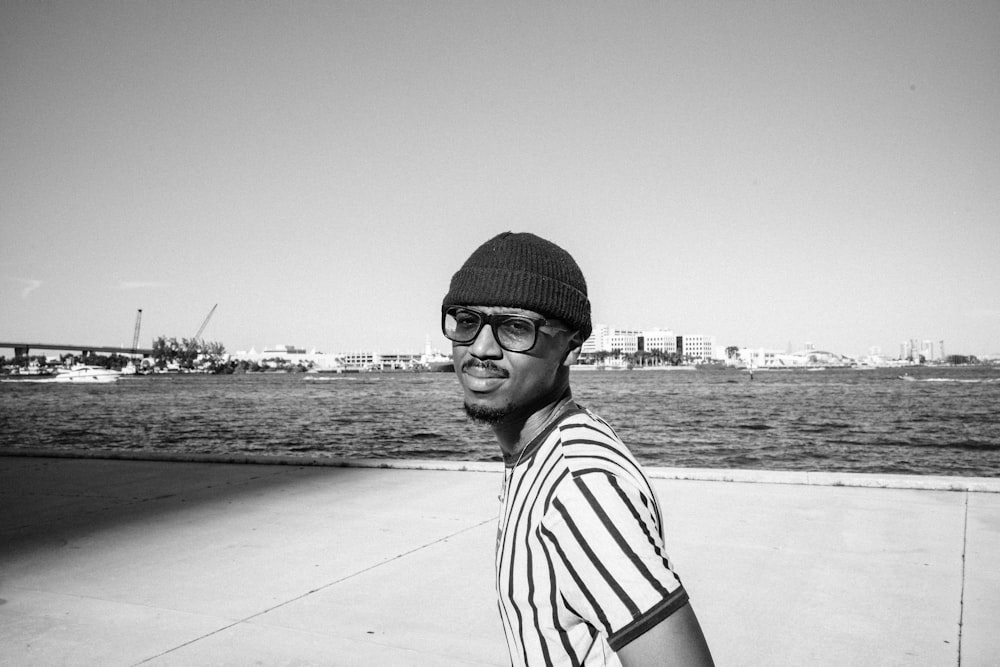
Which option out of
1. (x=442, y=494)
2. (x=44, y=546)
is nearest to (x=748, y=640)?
(x=442, y=494)

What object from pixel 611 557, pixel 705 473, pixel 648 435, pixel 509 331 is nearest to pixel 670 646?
pixel 611 557

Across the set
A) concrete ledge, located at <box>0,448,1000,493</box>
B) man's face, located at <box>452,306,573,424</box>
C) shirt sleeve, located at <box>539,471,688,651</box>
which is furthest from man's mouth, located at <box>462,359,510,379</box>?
Result: concrete ledge, located at <box>0,448,1000,493</box>

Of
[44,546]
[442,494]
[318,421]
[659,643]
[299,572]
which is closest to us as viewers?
[659,643]

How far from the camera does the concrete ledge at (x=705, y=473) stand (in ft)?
26.2

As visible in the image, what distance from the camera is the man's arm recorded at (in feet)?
3.90

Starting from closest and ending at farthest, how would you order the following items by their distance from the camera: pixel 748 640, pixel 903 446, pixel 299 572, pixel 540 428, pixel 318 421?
pixel 540 428 → pixel 748 640 → pixel 299 572 → pixel 903 446 → pixel 318 421

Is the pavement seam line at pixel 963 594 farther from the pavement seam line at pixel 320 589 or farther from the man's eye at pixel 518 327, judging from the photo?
the pavement seam line at pixel 320 589

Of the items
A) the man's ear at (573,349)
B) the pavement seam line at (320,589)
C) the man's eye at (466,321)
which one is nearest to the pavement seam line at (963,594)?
the man's ear at (573,349)

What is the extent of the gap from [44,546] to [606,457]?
5976 mm

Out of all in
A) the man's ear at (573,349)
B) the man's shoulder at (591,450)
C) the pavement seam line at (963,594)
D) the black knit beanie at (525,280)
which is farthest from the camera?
the pavement seam line at (963,594)

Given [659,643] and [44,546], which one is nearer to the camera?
[659,643]

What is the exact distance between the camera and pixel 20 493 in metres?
8.28

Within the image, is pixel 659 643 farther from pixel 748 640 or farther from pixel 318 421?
pixel 318 421

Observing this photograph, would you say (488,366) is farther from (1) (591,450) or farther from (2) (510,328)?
(1) (591,450)
